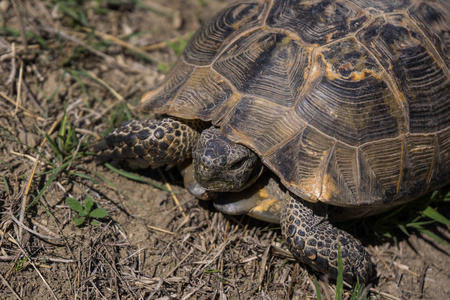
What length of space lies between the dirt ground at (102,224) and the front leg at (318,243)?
26 centimetres

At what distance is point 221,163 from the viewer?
278 centimetres

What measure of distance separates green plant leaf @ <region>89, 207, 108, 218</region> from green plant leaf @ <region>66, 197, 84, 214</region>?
0.08 meters

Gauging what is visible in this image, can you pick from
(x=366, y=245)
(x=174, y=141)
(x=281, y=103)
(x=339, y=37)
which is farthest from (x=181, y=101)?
(x=366, y=245)

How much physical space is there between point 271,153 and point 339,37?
94cm

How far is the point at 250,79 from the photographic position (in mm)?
2906

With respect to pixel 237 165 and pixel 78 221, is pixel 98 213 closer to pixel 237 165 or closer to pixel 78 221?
pixel 78 221

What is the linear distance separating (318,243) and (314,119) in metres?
0.84

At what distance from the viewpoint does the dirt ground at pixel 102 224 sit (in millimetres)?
2854

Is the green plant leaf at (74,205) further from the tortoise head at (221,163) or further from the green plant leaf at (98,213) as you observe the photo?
the tortoise head at (221,163)

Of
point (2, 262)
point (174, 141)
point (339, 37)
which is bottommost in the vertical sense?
point (2, 262)

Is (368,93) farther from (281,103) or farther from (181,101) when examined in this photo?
(181,101)

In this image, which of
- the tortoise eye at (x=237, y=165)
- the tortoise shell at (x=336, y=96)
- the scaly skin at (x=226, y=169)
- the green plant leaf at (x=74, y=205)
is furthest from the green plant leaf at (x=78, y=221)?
the tortoise eye at (x=237, y=165)

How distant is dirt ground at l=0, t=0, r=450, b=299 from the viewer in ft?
9.36

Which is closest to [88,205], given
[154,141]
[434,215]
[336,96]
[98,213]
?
[98,213]
